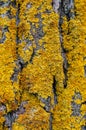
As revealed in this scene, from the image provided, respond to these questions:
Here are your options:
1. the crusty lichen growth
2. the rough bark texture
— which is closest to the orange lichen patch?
the rough bark texture

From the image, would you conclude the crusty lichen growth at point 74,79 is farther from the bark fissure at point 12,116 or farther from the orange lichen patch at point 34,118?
the bark fissure at point 12,116

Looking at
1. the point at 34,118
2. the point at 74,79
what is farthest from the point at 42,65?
the point at 34,118

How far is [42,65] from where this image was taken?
2537 millimetres

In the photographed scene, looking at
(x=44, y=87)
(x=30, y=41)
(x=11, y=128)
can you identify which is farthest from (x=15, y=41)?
(x=11, y=128)

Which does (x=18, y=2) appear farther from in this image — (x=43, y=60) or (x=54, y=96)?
(x=54, y=96)

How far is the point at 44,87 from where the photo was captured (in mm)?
2512

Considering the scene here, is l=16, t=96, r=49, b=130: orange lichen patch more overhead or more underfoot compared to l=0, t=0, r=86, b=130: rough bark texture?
more underfoot

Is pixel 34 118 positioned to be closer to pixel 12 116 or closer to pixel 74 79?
pixel 12 116

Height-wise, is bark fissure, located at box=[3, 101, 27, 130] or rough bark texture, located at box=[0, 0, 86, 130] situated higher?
rough bark texture, located at box=[0, 0, 86, 130]

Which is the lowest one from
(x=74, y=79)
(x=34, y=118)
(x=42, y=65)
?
(x=34, y=118)

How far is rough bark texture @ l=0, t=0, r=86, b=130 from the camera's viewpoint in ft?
8.19

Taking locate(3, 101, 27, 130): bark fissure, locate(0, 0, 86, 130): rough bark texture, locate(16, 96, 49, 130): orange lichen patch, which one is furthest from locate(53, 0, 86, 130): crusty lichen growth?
locate(3, 101, 27, 130): bark fissure

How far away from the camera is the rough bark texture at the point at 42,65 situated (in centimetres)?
250

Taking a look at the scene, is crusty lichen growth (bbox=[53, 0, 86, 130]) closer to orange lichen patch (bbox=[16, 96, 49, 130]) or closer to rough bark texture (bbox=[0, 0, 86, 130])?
rough bark texture (bbox=[0, 0, 86, 130])
